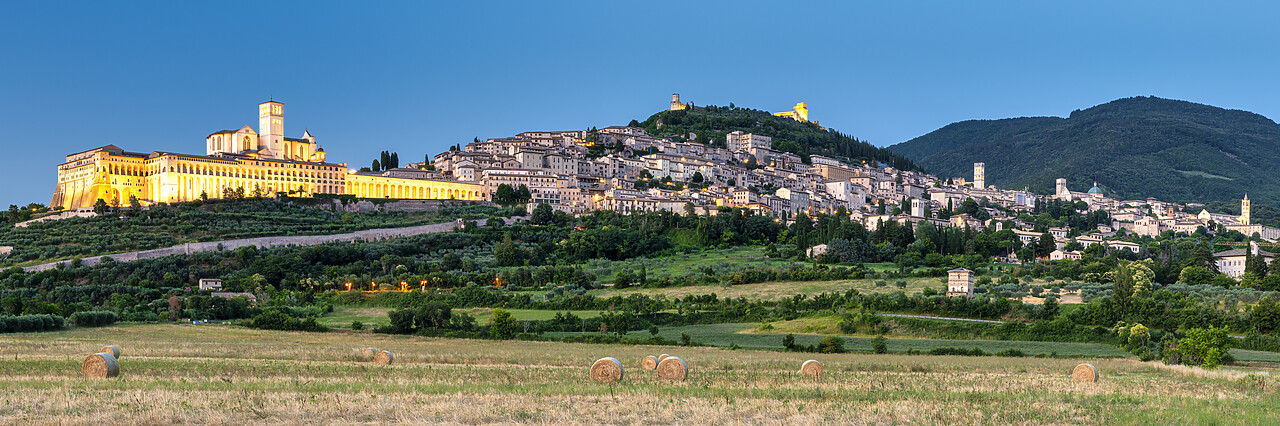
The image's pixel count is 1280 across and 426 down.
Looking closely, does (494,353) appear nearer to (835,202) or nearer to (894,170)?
(835,202)

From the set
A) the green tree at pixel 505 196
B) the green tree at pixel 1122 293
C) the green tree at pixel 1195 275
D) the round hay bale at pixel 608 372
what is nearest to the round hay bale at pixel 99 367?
the round hay bale at pixel 608 372

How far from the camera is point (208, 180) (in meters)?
114

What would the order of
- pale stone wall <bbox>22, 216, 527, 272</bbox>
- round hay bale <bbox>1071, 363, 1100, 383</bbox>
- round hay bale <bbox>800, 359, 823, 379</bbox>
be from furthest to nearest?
pale stone wall <bbox>22, 216, 527, 272</bbox>
round hay bale <bbox>1071, 363, 1100, 383</bbox>
round hay bale <bbox>800, 359, 823, 379</bbox>

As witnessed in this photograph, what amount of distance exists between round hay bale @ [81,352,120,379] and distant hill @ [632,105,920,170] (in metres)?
139

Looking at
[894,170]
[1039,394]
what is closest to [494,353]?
[1039,394]

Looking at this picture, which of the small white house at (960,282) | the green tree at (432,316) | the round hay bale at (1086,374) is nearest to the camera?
the round hay bale at (1086,374)

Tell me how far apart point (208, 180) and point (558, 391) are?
104788mm

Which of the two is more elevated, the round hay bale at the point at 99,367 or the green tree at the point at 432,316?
the round hay bale at the point at 99,367

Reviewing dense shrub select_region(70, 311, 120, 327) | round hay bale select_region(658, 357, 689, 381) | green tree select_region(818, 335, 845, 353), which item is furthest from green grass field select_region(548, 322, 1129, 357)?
dense shrub select_region(70, 311, 120, 327)

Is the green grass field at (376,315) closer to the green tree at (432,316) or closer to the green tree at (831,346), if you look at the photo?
the green tree at (432,316)

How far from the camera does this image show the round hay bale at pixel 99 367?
21344 millimetres

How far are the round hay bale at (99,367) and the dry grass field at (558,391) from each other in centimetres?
32

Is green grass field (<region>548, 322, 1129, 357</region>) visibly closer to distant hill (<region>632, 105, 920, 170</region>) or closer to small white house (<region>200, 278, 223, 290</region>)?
small white house (<region>200, 278, 223, 290</region>)

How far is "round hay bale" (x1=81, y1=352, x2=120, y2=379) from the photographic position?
840 inches
